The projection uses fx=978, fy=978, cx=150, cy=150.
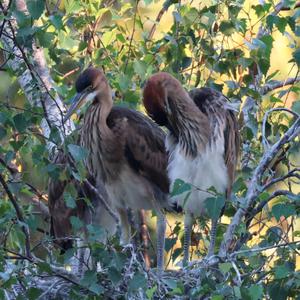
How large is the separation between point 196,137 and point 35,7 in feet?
5.16

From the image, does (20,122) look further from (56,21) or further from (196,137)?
(196,137)

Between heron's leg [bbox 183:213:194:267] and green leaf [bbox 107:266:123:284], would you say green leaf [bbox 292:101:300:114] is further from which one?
heron's leg [bbox 183:213:194:267]

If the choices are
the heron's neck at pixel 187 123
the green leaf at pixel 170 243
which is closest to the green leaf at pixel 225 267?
the green leaf at pixel 170 243

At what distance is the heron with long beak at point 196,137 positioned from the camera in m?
5.09

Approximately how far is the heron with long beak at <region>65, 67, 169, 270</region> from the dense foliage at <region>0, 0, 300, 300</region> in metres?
0.12

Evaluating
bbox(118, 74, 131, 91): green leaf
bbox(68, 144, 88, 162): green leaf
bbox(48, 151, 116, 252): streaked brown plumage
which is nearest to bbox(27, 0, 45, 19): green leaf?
bbox(68, 144, 88, 162): green leaf

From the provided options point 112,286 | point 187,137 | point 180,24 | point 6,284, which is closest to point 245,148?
point 187,137

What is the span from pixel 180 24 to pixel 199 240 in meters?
1.22

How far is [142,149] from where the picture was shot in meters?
5.32

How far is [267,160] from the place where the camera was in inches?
158

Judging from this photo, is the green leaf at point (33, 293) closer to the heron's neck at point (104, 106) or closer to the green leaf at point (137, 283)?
the green leaf at point (137, 283)

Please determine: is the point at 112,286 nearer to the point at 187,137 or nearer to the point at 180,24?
the point at 187,137

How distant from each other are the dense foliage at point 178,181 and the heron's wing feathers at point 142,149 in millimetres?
101

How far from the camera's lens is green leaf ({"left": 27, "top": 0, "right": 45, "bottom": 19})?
3.81 meters
